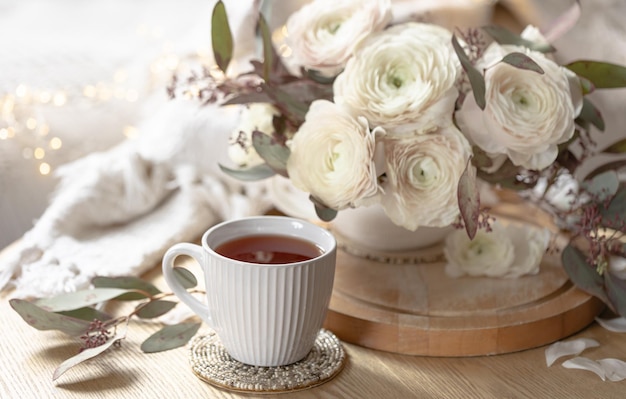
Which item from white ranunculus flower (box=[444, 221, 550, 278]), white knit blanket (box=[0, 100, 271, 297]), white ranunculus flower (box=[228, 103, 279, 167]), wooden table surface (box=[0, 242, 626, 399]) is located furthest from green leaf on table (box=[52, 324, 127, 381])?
white ranunculus flower (box=[444, 221, 550, 278])

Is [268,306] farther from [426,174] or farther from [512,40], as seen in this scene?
[512,40]

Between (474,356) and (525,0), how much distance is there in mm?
621

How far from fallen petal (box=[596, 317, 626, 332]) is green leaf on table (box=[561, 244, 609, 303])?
0.10ft

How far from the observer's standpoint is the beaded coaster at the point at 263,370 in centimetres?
69

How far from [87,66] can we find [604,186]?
92cm

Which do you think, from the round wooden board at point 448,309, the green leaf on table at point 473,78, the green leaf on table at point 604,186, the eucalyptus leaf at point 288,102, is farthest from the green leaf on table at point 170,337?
the green leaf on table at point 604,186

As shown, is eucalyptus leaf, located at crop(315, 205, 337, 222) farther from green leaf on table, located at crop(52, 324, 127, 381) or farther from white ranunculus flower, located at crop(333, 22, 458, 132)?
green leaf on table, located at crop(52, 324, 127, 381)

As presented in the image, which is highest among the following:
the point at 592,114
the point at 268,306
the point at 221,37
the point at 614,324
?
the point at 221,37

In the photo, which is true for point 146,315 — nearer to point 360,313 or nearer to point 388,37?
point 360,313

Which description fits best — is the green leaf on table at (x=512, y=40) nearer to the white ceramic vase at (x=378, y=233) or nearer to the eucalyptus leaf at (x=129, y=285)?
the white ceramic vase at (x=378, y=233)

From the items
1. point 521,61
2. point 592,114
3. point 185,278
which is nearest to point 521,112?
point 521,61

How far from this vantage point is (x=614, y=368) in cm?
74

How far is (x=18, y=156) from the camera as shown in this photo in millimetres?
1220

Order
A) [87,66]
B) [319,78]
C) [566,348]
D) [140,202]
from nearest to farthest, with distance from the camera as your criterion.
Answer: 1. [566,348]
2. [319,78]
3. [140,202]
4. [87,66]
